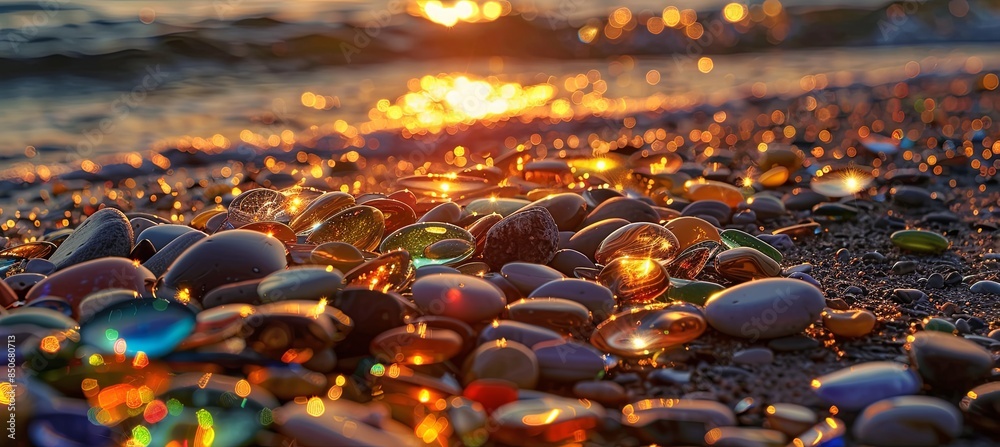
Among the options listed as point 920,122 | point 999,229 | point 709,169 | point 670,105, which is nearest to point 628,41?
point 670,105

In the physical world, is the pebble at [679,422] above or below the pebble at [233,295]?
above

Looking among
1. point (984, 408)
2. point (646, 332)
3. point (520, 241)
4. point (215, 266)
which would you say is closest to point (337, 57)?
point (520, 241)

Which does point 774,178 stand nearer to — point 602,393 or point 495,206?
point 495,206

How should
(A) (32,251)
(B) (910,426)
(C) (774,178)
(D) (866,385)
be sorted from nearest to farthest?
1. (B) (910,426)
2. (D) (866,385)
3. (A) (32,251)
4. (C) (774,178)

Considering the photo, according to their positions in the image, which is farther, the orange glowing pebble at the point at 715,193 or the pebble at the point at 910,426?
the orange glowing pebble at the point at 715,193

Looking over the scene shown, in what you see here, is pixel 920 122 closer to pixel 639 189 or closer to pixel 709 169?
pixel 709 169

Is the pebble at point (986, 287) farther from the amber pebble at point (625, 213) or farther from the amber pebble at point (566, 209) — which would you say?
the amber pebble at point (566, 209)

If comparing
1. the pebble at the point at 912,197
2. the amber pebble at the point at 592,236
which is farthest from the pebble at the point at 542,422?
the pebble at the point at 912,197

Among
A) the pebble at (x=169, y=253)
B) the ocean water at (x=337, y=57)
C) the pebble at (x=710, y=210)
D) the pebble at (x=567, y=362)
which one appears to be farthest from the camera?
the ocean water at (x=337, y=57)
